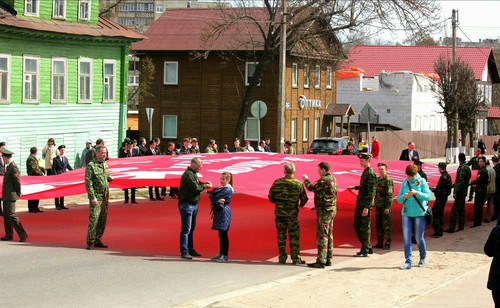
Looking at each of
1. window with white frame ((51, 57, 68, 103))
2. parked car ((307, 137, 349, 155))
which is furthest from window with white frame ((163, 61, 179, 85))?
window with white frame ((51, 57, 68, 103))

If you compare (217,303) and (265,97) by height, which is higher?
(265,97)

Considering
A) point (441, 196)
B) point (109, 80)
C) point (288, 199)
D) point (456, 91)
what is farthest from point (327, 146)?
point (288, 199)

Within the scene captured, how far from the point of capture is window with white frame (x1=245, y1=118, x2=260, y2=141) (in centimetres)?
4588

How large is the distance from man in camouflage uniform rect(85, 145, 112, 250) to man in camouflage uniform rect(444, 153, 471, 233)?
8.39 m

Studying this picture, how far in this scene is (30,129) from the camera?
29.4 meters

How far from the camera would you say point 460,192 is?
17.7 metres

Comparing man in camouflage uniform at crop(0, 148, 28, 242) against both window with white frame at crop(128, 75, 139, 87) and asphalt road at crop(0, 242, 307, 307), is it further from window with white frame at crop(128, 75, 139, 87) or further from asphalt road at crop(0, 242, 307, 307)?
window with white frame at crop(128, 75, 139, 87)

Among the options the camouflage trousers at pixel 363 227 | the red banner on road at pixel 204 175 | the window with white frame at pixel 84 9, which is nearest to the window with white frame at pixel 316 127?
the window with white frame at pixel 84 9

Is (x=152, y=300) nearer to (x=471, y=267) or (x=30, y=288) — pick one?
(x=30, y=288)

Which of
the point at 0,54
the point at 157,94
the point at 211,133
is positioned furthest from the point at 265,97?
the point at 0,54

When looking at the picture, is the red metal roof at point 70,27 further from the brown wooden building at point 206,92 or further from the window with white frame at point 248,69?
the window with white frame at point 248,69

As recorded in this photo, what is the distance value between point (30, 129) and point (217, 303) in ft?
70.7

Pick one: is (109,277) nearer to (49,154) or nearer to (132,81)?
(49,154)

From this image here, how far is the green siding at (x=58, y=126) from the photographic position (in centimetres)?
2847
